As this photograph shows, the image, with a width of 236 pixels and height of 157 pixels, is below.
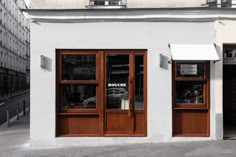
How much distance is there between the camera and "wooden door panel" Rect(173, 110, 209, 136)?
1179 cm

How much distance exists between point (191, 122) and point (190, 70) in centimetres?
149

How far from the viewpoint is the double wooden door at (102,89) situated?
1170 cm

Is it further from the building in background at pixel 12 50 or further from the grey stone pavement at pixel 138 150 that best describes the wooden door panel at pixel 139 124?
the building in background at pixel 12 50

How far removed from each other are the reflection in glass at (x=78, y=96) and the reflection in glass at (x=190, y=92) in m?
2.44

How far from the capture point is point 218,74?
11641 millimetres

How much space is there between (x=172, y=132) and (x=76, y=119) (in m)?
2.75

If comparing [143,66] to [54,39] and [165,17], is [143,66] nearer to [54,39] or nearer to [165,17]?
[165,17]

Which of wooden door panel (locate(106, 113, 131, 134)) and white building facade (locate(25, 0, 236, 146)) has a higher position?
white building facade (locate(25, 0, 236, 146))

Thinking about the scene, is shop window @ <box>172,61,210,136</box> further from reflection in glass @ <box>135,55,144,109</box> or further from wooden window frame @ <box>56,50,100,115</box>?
wooden window frame @ <box>56,50,100,115</box>

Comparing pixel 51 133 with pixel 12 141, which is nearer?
pixel 51 133

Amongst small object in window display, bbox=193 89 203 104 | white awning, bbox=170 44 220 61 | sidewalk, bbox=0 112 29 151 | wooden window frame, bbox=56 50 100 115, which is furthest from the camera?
sidewalk, bbox=0 112 29 151

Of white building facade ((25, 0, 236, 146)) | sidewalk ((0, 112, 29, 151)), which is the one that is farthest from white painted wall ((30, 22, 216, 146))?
sidewalk ((0, 112, 29, 151))

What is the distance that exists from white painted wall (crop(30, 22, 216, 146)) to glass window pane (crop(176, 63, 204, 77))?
0.42m

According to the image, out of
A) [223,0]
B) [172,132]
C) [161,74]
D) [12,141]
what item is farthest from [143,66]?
[12,141]
